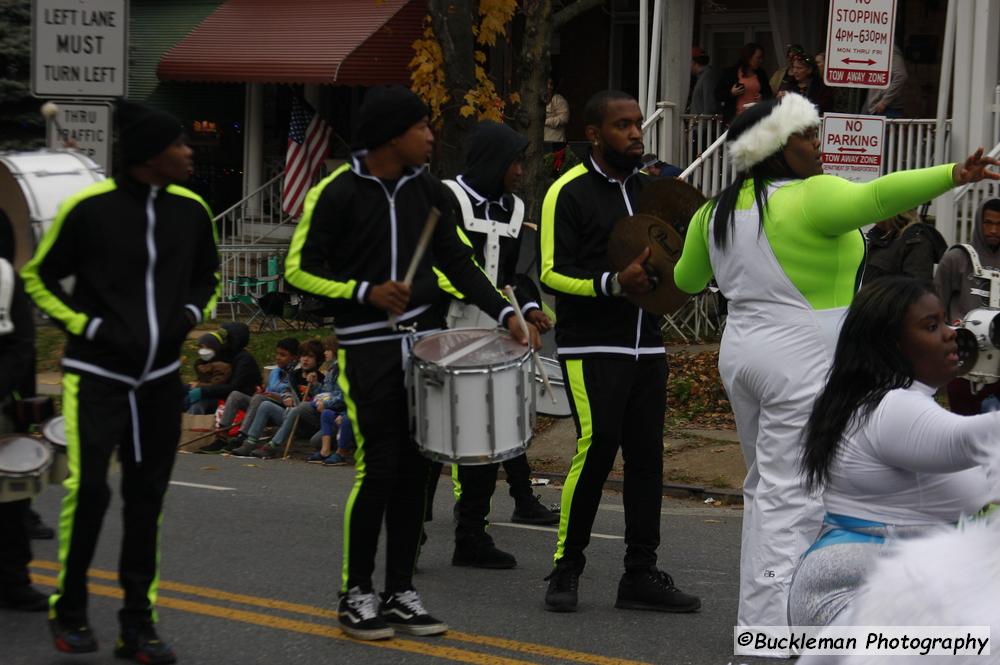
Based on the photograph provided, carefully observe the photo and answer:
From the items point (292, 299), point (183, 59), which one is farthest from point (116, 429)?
point (183, 59)

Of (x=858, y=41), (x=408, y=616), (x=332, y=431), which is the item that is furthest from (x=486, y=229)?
(x=332, y=431)

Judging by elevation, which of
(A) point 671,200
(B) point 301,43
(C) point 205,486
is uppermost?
(B) point 301,43

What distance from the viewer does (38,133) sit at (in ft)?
65.8

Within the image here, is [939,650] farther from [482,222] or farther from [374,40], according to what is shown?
[374,40]

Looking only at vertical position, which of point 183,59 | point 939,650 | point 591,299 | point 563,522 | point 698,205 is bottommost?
point 563,522

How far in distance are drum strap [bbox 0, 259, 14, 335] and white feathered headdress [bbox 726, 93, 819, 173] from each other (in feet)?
9.82

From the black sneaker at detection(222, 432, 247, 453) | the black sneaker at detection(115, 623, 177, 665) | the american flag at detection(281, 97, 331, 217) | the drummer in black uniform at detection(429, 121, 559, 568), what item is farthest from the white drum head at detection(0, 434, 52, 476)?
the american flag at detection(281, 97, 331, 217)

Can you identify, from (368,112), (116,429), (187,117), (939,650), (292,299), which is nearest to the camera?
(939,650)

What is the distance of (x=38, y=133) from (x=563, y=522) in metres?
14.9

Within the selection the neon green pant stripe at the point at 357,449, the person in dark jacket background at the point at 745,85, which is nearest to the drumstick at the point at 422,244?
the neon green pant stripe at the point at 357,449

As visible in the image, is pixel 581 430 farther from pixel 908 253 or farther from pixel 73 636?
pixel 908 253

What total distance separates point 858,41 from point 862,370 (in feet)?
22.2

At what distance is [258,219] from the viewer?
2445cm

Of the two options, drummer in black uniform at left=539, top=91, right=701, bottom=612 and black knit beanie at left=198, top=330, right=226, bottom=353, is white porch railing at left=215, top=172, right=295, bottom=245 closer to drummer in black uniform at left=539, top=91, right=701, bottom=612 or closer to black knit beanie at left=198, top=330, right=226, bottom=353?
black knit beanie at left=198, top=330, right=226, bottom=353
